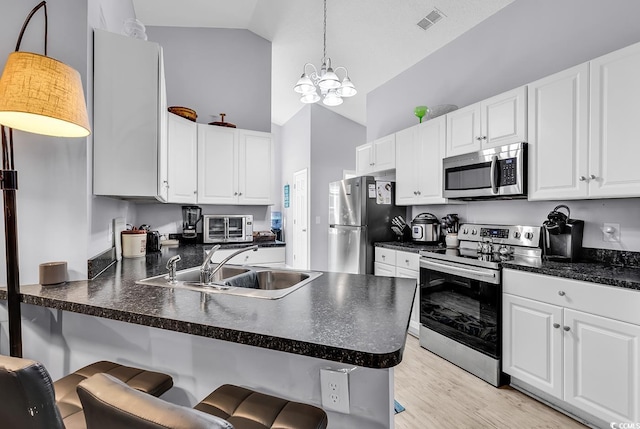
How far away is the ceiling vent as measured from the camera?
313 cm

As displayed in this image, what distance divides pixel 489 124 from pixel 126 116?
2609 mm

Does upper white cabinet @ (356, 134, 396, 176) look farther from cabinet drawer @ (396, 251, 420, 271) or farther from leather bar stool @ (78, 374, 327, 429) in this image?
leather bar stool @ (78, 374, 327, 429)

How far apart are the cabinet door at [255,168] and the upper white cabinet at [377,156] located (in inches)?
48.2

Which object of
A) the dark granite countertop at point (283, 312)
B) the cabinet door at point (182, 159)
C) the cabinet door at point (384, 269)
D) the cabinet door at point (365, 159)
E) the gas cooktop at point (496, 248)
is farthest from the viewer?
the cabinet door at point (365, 159)

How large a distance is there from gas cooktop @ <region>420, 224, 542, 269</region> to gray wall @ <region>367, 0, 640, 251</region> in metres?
0.13

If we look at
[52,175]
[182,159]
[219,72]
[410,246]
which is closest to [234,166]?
[182,159]

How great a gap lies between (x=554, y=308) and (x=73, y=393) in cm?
236

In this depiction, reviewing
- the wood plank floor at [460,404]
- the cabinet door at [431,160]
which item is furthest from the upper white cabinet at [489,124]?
the wood plank floor at [460,404]

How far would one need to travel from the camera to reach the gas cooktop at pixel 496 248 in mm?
2357

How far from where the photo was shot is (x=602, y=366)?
172cm

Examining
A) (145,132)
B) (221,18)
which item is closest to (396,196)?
(145,132)

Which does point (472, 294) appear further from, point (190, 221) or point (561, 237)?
point (190, 221)

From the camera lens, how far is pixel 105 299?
127 cm

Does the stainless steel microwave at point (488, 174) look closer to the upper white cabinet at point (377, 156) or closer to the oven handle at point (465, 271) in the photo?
the oven handle at point (465, 271)
